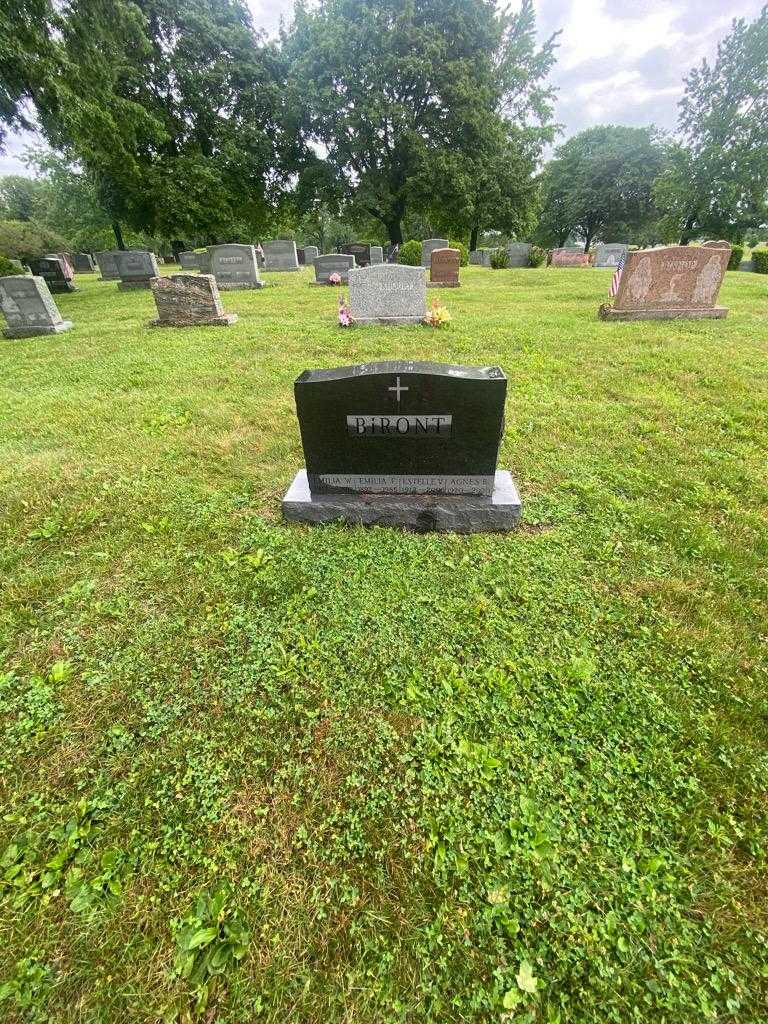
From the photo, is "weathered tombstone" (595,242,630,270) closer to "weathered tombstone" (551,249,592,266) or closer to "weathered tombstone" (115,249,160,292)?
"weathered tombstone" (551,249,592,266)

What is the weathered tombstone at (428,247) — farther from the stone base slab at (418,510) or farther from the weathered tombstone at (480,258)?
the stone base slab at (418,510)

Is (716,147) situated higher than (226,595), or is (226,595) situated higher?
(716,147)

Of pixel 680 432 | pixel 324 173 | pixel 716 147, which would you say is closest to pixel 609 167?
pixel 716 147

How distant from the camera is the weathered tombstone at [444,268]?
51.2 feet

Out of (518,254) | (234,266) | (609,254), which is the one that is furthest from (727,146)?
(234,266)

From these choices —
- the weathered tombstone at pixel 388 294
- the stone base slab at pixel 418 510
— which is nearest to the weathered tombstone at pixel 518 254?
the weathered tombstone at pixel 388 294

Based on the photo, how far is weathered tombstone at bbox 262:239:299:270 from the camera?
928 inches

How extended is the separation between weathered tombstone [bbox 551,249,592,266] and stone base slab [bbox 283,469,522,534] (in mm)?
32779

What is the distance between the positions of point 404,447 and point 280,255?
25235 millimetres

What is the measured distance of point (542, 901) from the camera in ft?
5.01

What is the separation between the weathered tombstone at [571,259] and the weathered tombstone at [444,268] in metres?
18.2

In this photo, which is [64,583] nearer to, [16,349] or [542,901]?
[542,901]

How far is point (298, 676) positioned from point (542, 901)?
136cm

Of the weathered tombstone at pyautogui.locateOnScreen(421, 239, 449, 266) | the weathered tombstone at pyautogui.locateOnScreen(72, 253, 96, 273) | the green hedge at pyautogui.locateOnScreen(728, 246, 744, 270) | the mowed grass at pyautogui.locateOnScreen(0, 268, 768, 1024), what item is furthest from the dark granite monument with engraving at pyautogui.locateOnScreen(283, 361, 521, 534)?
the weathered tombstone at pyautogui.locateOnScreen(72, 253, 96, 273)
